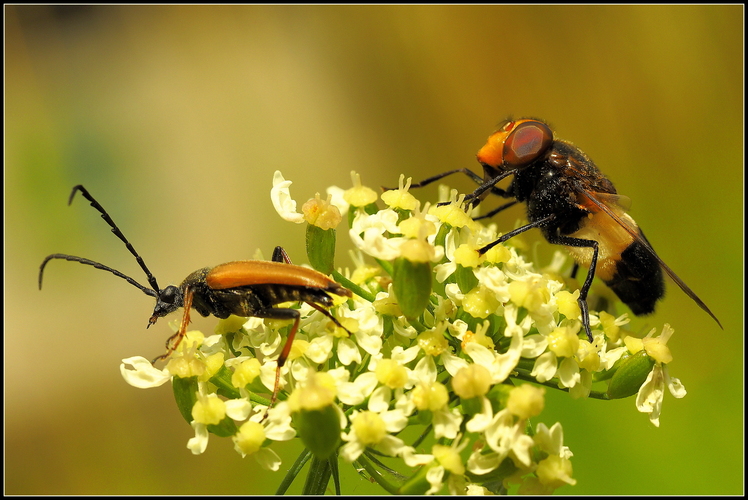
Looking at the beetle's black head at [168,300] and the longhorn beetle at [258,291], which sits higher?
the longhorn beetle at [258,291]

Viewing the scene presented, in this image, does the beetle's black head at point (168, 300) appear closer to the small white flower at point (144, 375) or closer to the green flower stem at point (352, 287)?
the small white flower at point (144, 375)

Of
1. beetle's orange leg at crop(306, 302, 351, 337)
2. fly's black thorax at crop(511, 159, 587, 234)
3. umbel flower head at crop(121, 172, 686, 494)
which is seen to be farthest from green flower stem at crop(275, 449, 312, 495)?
fly's black thorax at crop(511, 159, 587, 234)

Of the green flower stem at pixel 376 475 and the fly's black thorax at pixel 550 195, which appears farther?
the fly's black thorax at pixel 550 195

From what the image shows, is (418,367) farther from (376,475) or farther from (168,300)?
(168,300)

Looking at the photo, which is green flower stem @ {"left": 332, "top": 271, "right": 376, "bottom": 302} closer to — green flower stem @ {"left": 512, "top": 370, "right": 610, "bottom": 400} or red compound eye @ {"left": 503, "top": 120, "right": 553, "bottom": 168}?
green flower stem @ {"left": 512, "top": 370, "right": 610, "bottom": 400}

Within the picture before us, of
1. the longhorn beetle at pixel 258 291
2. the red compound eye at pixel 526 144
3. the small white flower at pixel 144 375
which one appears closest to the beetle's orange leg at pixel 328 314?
the longhorn beetle at pixel 258 291

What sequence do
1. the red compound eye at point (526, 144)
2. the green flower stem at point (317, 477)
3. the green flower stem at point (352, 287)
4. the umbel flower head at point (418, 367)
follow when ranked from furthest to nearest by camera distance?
the red compound eye at point (526, 144), the green flower stem at point (352, 287), the green flower stem at point (317, 477), the umbel flower head at point (418, 367)
